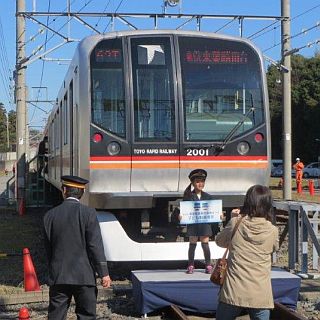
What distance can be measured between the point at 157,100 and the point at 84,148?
45.5 inches

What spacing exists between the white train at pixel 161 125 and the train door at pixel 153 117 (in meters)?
0.01

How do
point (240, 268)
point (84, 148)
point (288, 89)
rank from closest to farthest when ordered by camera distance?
1. point (240, 268)
2. point (84, 148)
3. point (288, 89)

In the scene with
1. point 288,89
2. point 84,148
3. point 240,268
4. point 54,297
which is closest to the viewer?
point 240,268

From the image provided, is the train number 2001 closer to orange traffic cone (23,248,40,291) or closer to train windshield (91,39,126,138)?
train windshield (91,39,126,138)

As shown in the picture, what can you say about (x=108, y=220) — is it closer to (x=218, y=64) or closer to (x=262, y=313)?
(x=218, y=64)

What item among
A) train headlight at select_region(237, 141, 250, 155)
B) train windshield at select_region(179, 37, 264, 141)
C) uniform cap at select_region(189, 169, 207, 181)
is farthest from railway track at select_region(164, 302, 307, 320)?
train windshield at select_region(179, 37, 264, 141)

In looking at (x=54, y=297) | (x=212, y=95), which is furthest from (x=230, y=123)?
A: (x=54, y=297)

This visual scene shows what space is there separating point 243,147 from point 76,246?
12.5 ft

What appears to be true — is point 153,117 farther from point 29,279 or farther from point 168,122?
point 29,279

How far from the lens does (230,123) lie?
896cm

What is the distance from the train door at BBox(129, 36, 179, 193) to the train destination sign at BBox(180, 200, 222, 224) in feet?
2.03

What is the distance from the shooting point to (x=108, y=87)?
8.73 meters

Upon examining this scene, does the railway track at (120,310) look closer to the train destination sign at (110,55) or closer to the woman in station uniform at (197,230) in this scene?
the woman in station uniform at (197,230)

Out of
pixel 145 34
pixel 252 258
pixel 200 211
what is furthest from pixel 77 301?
pixel 145 34
